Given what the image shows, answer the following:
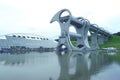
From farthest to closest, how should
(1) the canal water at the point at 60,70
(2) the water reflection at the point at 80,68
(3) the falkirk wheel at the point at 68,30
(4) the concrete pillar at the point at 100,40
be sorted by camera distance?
(4) the concrete pillar at the point at 100,40 → (3) the falkirk wheel at the point at 68,30 → (2) the water reflection at the point at 80,68 → (1) the canal water at the point at 60,70

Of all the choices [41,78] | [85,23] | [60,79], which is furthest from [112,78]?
[85,23]

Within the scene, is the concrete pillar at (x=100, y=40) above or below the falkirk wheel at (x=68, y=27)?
below

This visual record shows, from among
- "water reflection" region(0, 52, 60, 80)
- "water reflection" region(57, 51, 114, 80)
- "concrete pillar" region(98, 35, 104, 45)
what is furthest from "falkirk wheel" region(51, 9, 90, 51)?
"water reflection" region(0, 52, 60, 80)

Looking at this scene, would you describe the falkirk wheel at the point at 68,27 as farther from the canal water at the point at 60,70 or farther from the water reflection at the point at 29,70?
the water reflection at the point at 29,70

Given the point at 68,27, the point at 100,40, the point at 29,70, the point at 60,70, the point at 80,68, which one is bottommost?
the point at 100,40

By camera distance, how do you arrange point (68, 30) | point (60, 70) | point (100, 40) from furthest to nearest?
1. point (100, 40)
2. point (68, 30)
3. point (60, 70)

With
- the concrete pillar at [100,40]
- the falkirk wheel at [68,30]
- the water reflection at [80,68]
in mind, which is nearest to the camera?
the water reflection at [80,68]

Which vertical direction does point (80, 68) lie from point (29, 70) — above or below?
below

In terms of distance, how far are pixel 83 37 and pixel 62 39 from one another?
14.7m

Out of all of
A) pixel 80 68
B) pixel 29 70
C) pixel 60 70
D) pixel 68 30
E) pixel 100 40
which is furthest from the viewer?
pixel 100 40

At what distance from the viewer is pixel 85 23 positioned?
87.3 m

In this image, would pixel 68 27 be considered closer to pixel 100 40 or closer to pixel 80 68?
pixel 100 40

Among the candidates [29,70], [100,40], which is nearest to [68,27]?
[100,40]

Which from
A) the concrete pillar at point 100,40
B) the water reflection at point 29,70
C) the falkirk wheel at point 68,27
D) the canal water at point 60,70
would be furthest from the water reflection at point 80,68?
the concrete pillar at point 100,40
